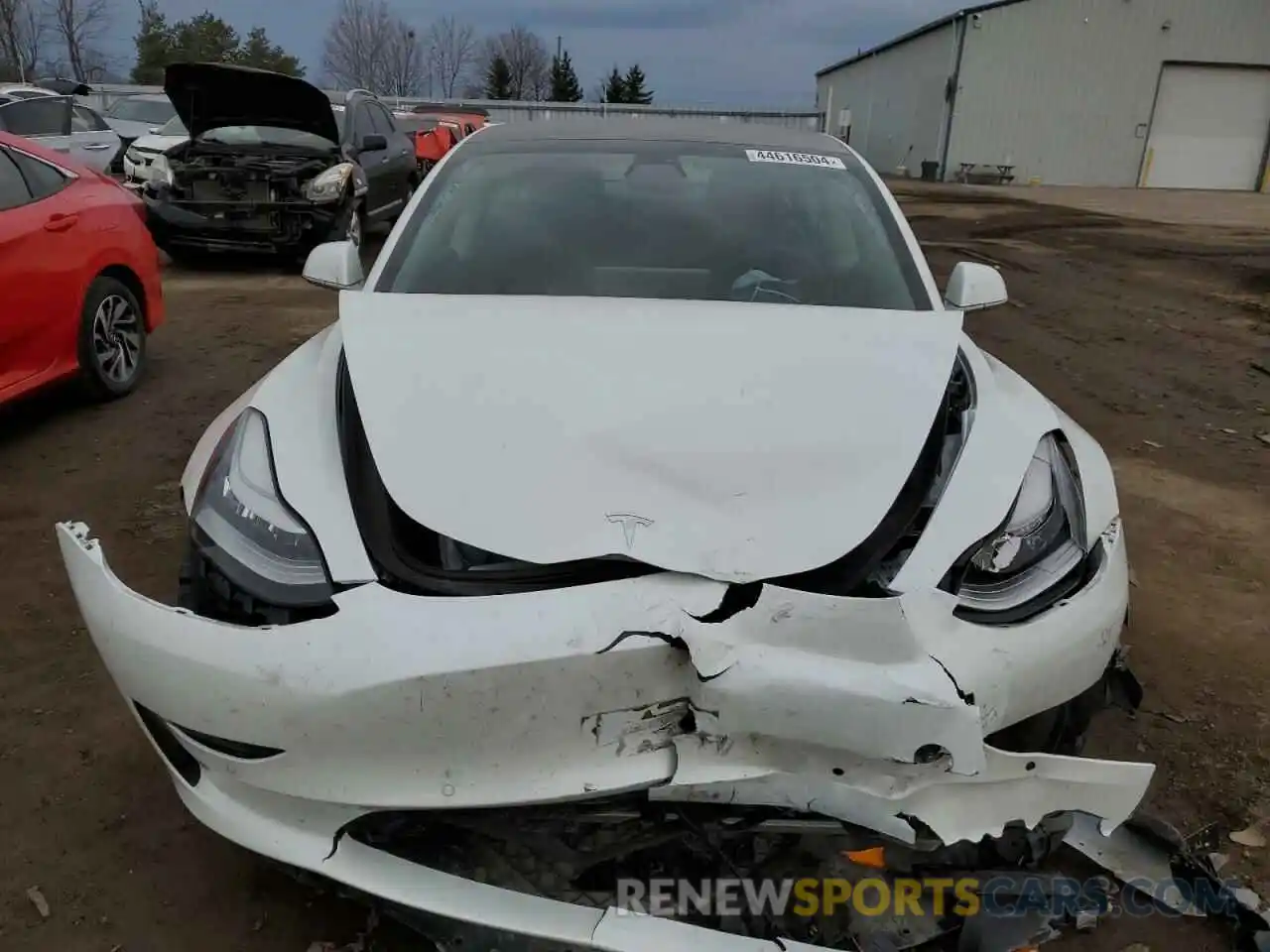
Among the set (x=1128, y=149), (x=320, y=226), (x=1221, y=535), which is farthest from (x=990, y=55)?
(x=1221, y=535)

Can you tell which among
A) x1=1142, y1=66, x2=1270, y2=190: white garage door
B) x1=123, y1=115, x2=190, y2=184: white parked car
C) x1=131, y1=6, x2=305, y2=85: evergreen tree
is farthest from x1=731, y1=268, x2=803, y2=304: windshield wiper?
x1=131, y1=6, x2=305, y2=85: evergreen tree

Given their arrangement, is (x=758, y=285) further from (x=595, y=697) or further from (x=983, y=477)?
(x=595, y=697)

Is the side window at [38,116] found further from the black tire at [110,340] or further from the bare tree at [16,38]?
the bare tree at [16,38]

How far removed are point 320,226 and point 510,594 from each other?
822 cm

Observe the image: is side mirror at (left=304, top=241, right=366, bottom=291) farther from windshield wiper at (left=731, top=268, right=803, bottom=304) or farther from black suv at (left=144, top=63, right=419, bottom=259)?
black suv at (left=144, top=63, right=419, bottom=259)

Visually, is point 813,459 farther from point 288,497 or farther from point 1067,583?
point 288,497

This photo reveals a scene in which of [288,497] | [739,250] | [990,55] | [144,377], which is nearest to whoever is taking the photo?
[288,497]

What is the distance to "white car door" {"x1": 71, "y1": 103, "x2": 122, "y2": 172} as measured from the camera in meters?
12.8

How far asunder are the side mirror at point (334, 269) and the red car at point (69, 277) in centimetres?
211

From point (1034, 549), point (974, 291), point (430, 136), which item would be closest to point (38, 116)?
point (430, 136)

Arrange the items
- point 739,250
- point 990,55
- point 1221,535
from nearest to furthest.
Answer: point 739,250, point 1221,535, point 990,55

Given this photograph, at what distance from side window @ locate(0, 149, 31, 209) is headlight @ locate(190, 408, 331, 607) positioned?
3250 millimetres

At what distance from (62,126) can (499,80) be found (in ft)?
165

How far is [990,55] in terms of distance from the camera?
3011 centimetres
